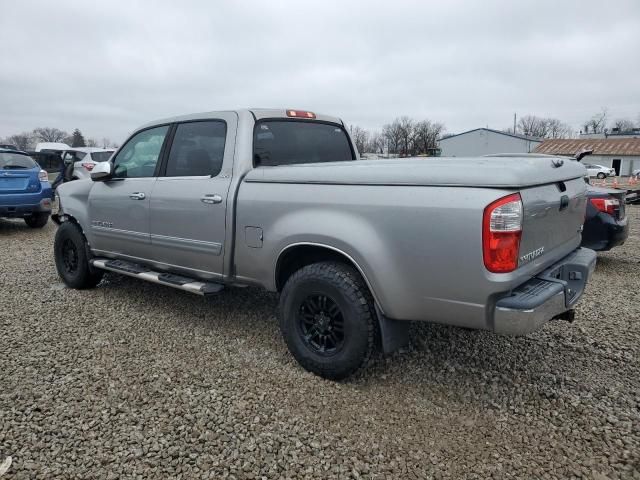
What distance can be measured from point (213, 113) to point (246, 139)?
515mm

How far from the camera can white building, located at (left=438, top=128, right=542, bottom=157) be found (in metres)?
58.1

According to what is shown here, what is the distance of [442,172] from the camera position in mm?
2506

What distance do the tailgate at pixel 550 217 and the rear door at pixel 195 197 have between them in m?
2.06

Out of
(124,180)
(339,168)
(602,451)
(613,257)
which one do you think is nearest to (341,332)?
(339,168)

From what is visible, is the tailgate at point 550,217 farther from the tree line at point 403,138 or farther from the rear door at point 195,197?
the tree line at point 403,138

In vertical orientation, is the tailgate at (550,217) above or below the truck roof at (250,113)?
below

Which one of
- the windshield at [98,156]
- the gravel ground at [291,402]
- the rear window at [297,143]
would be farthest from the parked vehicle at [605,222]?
the windshield at [98,156]

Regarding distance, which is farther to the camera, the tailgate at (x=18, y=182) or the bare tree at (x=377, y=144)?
the bare tree at (x=377, y=144)

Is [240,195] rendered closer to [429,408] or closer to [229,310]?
[229,310]

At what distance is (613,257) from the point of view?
6656mm

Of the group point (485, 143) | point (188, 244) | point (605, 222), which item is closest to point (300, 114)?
point (188, 244)

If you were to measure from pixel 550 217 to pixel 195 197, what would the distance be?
2.50m

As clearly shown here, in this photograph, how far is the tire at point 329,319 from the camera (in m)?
2.83

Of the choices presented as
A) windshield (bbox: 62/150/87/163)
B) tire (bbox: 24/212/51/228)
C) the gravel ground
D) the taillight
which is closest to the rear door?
the gravel ground
